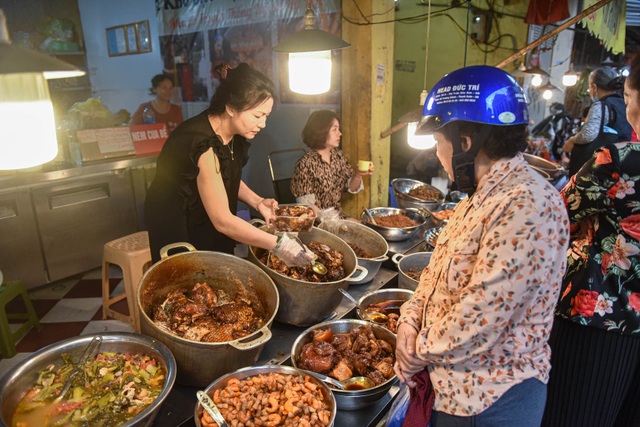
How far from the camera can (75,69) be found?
1177mm

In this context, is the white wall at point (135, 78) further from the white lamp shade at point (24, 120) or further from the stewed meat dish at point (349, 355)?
the white lamp shade at point (24, 120)

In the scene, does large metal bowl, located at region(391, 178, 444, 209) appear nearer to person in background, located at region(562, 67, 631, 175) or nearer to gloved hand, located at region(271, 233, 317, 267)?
gloved hand, located at region(271, 233, 317, 267)

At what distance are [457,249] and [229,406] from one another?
0.98 meters

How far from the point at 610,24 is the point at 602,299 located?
611 cm

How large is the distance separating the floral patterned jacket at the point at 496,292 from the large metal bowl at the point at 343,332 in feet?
0.78

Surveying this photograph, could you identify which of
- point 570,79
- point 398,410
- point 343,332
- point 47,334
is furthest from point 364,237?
point 570,79

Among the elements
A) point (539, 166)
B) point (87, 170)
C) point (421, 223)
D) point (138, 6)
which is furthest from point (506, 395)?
point (138, 6)

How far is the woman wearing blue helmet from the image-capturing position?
1.22 metres

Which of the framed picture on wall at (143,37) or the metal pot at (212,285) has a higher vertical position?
the framed picture on wall at (143,37)

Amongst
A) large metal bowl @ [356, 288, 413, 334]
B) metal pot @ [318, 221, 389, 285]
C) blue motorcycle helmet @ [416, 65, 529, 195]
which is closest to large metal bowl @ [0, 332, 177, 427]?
large metal bowl @ [356, 288, 413, 334]

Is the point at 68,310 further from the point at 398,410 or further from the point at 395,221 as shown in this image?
the point at 398,410

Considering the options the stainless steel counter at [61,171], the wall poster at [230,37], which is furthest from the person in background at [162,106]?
the stainless steel counter at [61,171]

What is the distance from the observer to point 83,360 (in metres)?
1.62

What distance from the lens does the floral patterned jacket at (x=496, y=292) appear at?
121 centimetres
